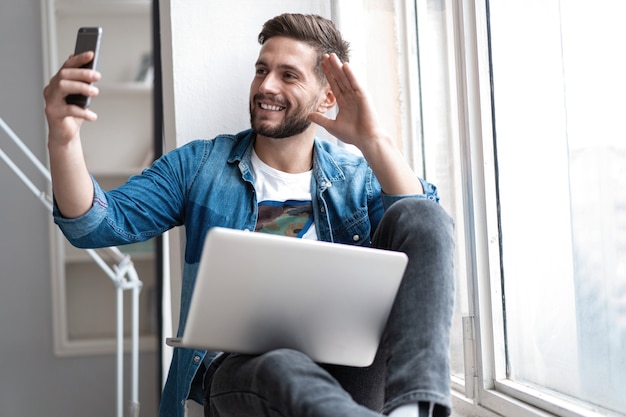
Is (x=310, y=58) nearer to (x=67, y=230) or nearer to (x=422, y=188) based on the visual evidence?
(x=422, y=188)

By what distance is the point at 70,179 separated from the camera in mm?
1220

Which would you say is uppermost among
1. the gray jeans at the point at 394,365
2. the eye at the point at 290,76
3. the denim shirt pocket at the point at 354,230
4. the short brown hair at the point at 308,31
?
the short brown hair at the point at 308,31

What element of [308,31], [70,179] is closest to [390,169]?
[308,31]

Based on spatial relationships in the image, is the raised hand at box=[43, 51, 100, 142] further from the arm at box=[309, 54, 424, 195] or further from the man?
the arm at box=[309, 54, 424, 195]

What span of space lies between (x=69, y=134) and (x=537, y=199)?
2.83 ft

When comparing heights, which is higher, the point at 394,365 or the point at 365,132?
the point at 365,132

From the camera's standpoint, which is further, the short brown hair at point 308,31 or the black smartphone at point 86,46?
the short brown hair at point 308,31

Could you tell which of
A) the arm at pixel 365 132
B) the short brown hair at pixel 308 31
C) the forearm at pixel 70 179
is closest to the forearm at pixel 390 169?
the arm at pixel 365 132

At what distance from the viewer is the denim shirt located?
1.43 m

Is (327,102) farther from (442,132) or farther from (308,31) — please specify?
(442,132)

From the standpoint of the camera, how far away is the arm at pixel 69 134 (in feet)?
3.56

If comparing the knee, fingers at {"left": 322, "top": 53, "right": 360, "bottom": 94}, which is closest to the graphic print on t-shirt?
fingers at {"left": 322, "top": 53, "right": 360, "bottom": 94}

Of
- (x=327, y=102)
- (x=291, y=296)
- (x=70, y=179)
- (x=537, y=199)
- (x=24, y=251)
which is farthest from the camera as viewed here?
(x=24, y=251)

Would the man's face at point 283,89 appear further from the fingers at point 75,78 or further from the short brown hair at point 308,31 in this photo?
the fingers at point 75,78
